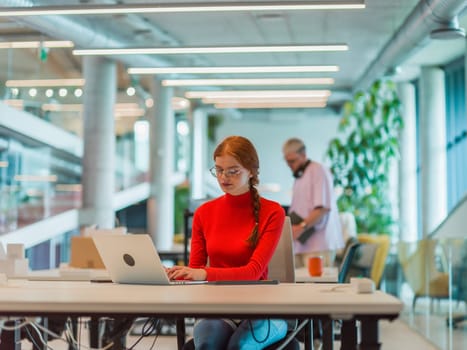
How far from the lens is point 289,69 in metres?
9.54

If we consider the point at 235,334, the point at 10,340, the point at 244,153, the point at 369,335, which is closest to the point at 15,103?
the point at 244,153

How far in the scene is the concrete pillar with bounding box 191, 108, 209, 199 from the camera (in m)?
20.5

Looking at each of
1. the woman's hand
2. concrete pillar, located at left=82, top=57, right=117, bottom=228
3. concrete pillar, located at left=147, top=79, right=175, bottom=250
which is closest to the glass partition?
the woman's hand

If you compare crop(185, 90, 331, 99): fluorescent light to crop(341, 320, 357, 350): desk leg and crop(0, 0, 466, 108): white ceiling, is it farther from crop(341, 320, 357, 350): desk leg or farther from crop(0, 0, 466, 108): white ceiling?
crop(341, 320, 357, 350): desk leg

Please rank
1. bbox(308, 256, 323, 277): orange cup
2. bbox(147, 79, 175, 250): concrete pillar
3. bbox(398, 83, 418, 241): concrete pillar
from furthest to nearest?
bbox(147, 79, 175, 250): concrete pillar
bbox(398, 83, 418, 241): concrete pillar
bbox(308, 256, 323, 277): orange cup

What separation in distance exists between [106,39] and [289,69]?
3.04 metres

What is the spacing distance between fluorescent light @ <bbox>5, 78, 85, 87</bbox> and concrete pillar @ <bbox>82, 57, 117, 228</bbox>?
1.21 ft

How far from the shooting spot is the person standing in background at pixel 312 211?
21.4ft

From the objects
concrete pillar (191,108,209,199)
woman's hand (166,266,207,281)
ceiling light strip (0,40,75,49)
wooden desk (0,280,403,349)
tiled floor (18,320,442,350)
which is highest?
ceiling light strip (0,40,75,49)

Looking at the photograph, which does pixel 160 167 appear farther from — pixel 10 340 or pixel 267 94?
pixel 10 340

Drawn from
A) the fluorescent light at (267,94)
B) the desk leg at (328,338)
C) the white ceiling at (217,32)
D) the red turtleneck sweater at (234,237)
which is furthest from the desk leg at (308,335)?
the fluorescent light at (267,94)

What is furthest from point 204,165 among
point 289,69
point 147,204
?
point 289,69

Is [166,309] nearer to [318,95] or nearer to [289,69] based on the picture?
[289,69]

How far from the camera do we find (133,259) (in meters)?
3.21
